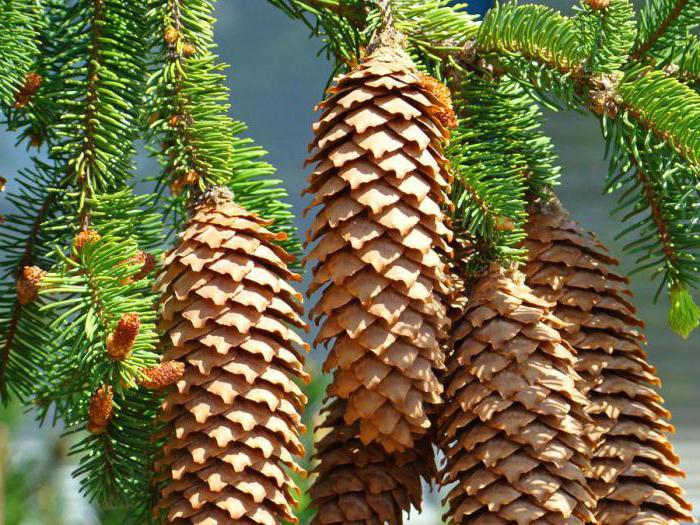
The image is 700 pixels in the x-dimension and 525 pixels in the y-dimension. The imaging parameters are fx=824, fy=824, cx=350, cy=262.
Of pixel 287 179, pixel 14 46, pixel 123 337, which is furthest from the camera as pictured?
pixel 287 179

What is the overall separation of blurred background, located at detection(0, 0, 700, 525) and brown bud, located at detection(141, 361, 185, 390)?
7 cm

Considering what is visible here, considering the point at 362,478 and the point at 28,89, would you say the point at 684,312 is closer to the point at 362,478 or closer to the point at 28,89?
the point at 362,478

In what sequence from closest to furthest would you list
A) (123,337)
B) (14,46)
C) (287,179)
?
(123,337) < (14,46) < (287,179)

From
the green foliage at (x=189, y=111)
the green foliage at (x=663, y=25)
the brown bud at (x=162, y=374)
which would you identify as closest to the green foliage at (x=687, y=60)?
the green foliage at (x=663, y=25)

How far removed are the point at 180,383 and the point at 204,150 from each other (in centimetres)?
15

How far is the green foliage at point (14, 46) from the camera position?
47 centimetres

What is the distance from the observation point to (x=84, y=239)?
435 millimetres

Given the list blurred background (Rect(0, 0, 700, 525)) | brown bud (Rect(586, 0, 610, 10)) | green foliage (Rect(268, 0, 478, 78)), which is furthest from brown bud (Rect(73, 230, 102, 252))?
brown bud (Rect(586, 0, 610, 10))

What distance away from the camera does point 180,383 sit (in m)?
0.41

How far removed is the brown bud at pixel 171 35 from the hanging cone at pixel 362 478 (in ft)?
0.78

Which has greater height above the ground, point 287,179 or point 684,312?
point 287,179

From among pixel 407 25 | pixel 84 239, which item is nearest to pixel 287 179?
pixel 407 25

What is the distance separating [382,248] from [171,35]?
18cm

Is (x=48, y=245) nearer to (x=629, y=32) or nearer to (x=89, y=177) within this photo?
(x=89, y=177)
